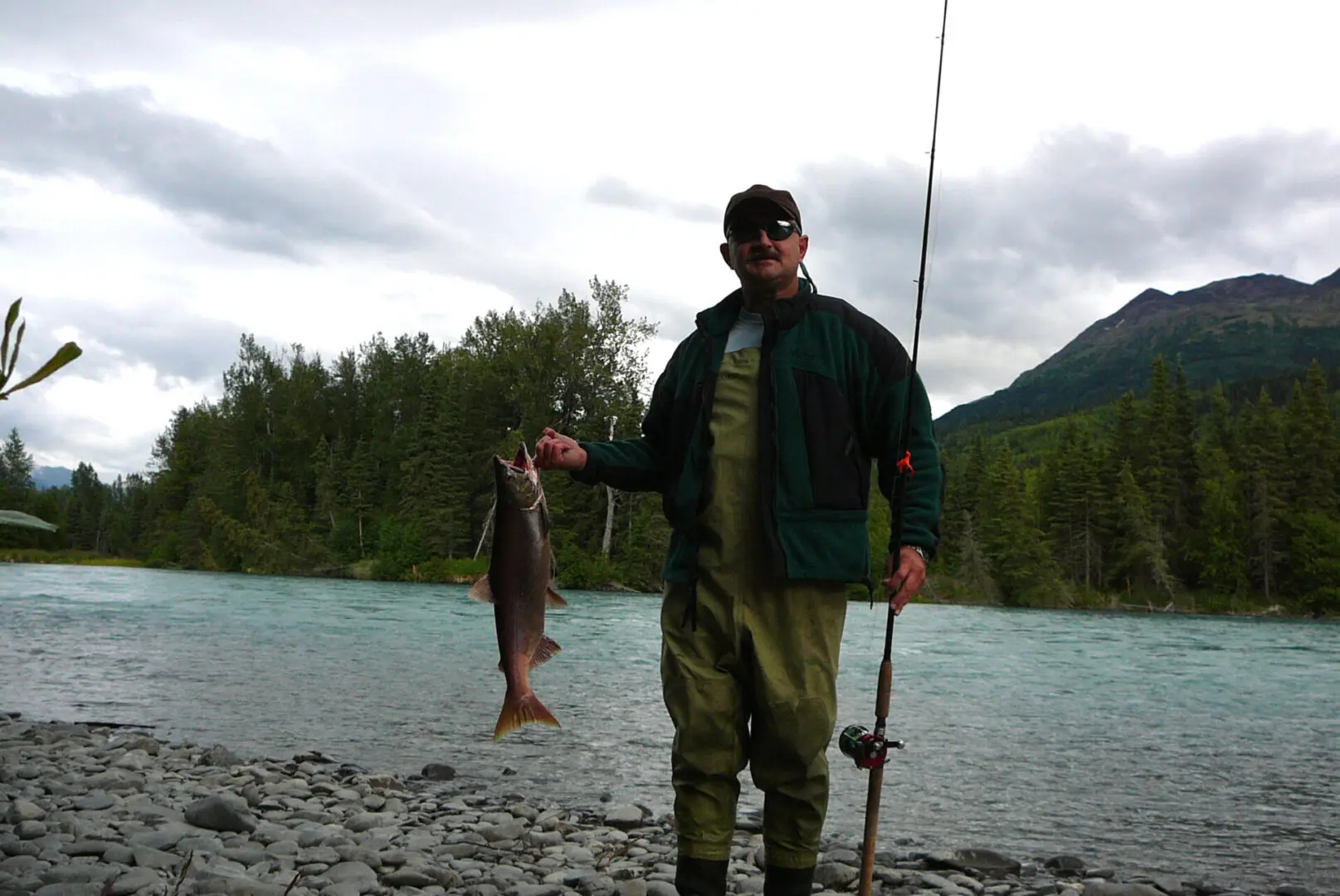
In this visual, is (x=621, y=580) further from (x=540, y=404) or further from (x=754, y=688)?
(x=754, y=688)

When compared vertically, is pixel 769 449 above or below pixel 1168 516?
below

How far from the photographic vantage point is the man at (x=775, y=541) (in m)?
3.52

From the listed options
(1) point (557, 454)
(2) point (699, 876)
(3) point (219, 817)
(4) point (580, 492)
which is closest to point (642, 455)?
(1) point (557, 454)

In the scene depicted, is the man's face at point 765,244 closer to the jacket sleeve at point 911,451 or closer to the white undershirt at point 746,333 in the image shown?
the white undershirt at point 746,333

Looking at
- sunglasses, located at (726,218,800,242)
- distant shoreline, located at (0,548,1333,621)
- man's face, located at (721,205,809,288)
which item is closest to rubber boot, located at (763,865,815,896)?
man's face, located at (721,205,809,288)

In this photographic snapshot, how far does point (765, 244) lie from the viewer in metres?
3.78

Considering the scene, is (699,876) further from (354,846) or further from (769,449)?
(354,846)

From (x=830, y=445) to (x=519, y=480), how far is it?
1029 millimetres

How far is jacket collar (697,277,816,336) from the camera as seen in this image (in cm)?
375

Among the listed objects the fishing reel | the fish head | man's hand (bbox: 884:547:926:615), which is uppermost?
the fish head

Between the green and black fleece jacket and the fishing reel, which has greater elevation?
the green and black fleece jacket

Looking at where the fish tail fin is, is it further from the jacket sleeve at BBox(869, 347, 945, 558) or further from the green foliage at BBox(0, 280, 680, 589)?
the green foliage at BBox(0, 280, 680, 589)

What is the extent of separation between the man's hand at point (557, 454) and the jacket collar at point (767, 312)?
645 millimetres

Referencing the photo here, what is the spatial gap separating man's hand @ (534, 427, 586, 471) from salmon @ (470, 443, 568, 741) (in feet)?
0.31
